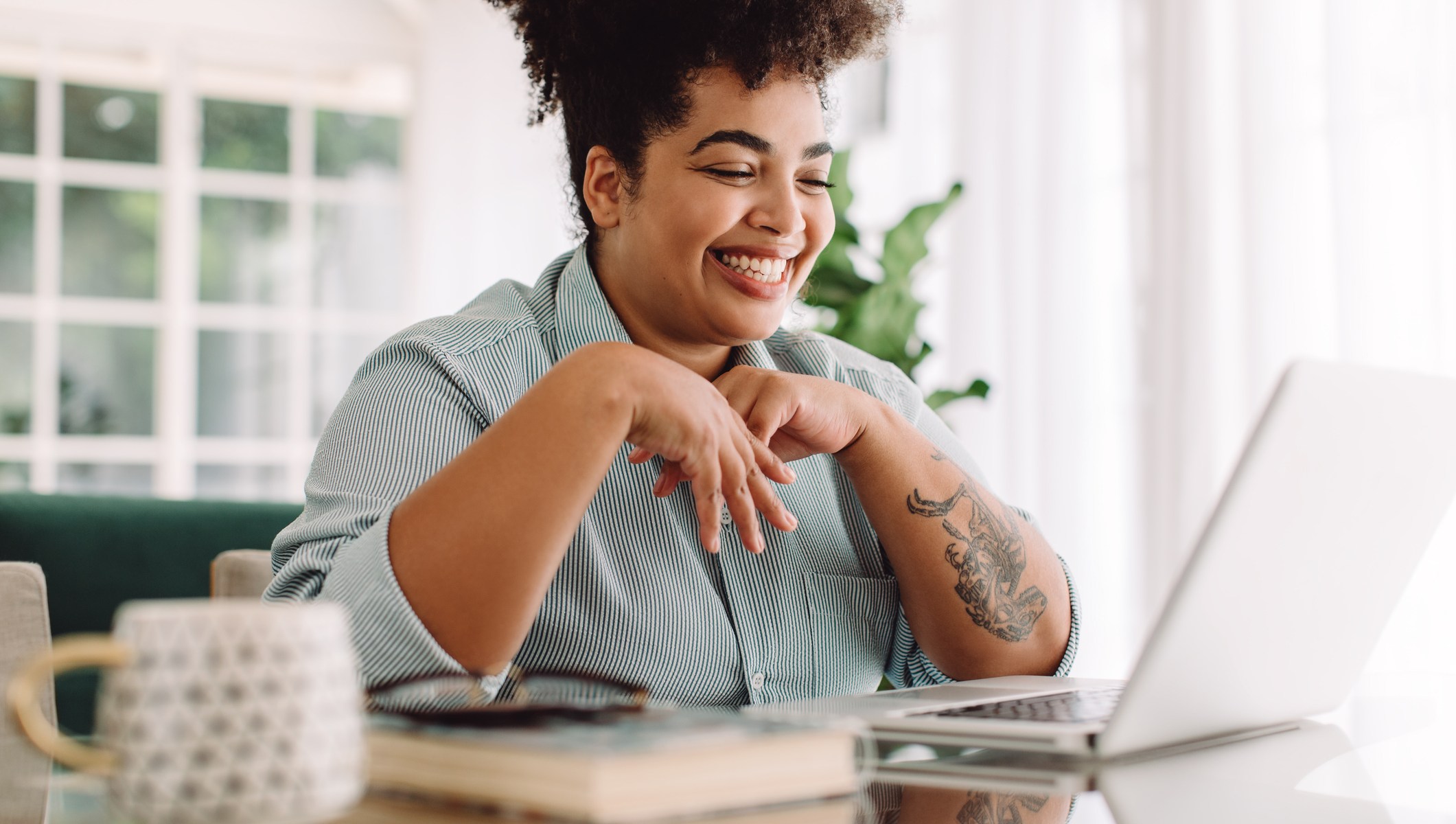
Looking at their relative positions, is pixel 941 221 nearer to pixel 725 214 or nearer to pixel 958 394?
pixel 958 394

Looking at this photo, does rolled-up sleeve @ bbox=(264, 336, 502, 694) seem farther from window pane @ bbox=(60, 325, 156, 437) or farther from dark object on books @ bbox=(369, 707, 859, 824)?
window pane @ bbox=(60, 325, 156, 437)

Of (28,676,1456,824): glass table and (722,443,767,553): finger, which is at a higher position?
(722,443,767,553): finger

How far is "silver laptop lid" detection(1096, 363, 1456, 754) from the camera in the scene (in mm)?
733

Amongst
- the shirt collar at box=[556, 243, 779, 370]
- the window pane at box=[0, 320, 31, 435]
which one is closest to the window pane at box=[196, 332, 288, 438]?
the window pane at box=[0, 320, 31, 435]

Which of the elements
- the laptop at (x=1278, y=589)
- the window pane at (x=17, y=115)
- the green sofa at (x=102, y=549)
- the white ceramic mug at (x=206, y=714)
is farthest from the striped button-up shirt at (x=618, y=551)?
the window pane at (x=17, y=115)

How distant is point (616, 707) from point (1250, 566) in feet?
1.32

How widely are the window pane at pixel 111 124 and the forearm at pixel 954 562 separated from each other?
442 centimetres

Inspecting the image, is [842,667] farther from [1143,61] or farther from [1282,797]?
[1143,61]

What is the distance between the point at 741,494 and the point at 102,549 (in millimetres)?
1344

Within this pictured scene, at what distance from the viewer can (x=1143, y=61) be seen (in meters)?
2.99

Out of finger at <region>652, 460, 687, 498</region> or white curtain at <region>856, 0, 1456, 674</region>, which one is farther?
white curtain at <region>856, 0, 1456, 674</region>

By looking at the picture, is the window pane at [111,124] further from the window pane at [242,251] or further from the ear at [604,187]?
the ear at [604,187]

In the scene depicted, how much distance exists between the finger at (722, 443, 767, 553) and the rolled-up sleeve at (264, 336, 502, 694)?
0.79 feet

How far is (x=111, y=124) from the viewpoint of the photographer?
4.77 metres
